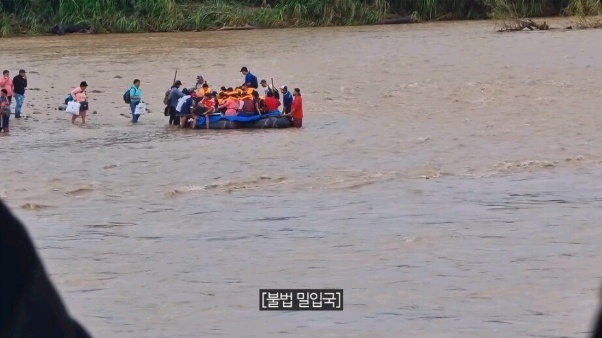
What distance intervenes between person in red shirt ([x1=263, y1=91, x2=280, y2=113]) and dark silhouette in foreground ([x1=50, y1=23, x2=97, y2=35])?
28664 millimetres

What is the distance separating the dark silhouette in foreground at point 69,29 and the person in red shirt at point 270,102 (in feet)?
94.0

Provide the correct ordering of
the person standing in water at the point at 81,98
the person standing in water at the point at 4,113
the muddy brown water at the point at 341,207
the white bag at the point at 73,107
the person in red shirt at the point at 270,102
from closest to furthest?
the muddy brown water at the point at 341,207, the person standing in water at the point at 4,113, the person in red shirt at the point at 270,102, the person standing in water at the point at 81,98, the white bag at the point at 73,107

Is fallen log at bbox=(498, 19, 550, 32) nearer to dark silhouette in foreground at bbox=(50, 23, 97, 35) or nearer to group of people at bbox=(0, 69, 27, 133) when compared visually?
dark silhouette in foreground at bbox=(50, 23, 97, 35)

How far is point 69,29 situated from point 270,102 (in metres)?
29.0

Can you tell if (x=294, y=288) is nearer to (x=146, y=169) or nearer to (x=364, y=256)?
(x=364, y=256)

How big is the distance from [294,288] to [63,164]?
1007cm

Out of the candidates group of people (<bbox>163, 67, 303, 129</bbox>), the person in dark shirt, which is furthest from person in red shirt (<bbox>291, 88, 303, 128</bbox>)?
the person in dark shirt

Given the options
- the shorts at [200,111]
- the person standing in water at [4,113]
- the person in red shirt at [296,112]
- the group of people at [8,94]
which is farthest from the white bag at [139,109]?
the person in red shirt at [296,112]

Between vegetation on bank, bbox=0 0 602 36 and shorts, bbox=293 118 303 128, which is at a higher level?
vegetation on bank, bbox=0 0 602 36

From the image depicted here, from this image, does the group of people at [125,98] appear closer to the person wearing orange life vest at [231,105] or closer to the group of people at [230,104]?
the group of people at [230,104]

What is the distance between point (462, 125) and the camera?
23469 mm

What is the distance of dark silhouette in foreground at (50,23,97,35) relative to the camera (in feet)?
169

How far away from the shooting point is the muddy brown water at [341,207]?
9.69 metres

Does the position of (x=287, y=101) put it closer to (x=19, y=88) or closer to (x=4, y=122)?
(x=4, y=122)
